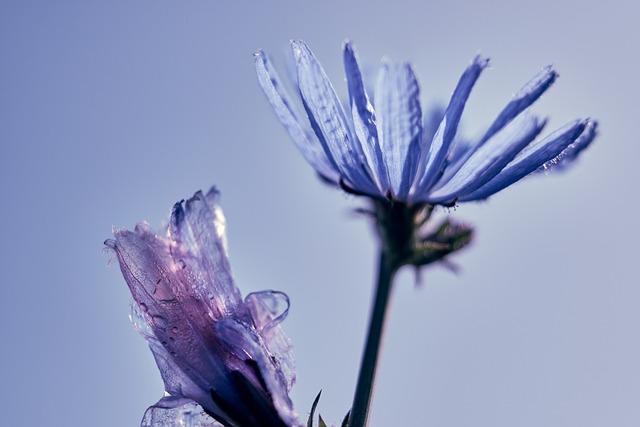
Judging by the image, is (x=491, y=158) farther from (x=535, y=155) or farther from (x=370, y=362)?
(x=370, y=362)

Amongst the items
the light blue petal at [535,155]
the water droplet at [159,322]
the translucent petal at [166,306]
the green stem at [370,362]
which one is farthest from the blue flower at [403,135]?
the water droplet at [159,322]

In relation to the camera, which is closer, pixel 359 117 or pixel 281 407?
pixel 281 407

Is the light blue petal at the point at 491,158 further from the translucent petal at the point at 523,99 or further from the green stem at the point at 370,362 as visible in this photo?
the green stem at the point at 370,362

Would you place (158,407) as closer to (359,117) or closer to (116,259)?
(116,259)

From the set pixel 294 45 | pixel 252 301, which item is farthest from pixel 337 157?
pixel 252 301

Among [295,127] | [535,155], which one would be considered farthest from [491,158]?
[295,127]

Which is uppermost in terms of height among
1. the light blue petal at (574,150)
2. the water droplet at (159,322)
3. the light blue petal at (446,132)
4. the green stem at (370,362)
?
the light blue petal at (446,132)

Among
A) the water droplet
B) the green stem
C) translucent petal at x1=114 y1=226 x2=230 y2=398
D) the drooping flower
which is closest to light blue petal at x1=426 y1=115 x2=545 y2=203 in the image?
the green stem
